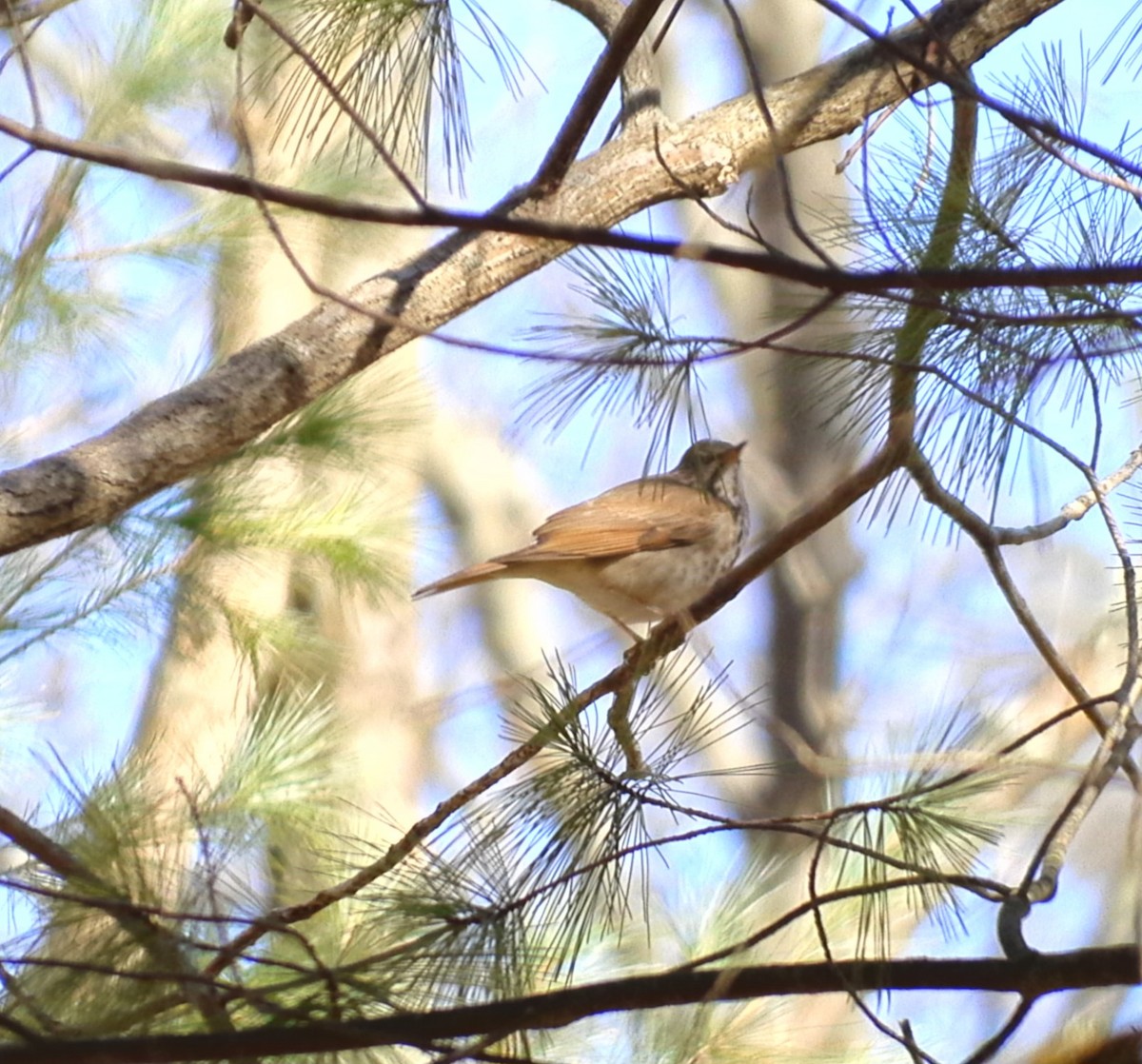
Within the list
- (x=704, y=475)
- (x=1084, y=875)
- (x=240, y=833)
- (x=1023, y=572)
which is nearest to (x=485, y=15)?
(x=240, y=833)

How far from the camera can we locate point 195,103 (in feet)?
13.4

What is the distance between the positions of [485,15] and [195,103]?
50.3 inches

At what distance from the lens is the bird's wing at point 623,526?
173 inches

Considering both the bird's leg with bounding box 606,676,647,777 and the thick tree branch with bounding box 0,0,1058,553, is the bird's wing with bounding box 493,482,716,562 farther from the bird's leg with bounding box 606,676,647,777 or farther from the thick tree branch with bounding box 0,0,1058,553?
the bird's leg with bounding box 606,676,647,777

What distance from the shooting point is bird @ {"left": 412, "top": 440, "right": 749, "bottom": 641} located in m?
4.39

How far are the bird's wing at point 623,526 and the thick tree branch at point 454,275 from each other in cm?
125

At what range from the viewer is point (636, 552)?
4418 millimetres

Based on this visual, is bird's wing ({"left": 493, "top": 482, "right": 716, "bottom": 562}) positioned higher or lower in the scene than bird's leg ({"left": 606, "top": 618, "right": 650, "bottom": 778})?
higher

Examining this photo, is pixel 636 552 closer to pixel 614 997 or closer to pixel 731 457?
pixel 731 457

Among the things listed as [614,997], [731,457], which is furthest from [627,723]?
[731,457]

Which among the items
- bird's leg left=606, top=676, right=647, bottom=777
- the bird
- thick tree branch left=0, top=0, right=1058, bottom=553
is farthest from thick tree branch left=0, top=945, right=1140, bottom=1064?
the bird

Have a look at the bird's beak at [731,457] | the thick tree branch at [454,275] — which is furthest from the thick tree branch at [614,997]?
the bird's beak at [731,457]

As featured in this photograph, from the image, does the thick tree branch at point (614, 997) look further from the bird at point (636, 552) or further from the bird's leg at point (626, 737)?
the bird at point (636, 552)

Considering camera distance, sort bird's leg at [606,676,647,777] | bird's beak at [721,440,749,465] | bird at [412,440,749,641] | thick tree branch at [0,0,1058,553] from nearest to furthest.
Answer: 1. bird's leg at [606,676,647,777]
2. thick tree branch at [0,0,1058,553]
3. bird at [412,440,749,641]
4. bird's beak at [721,440,749,465]
